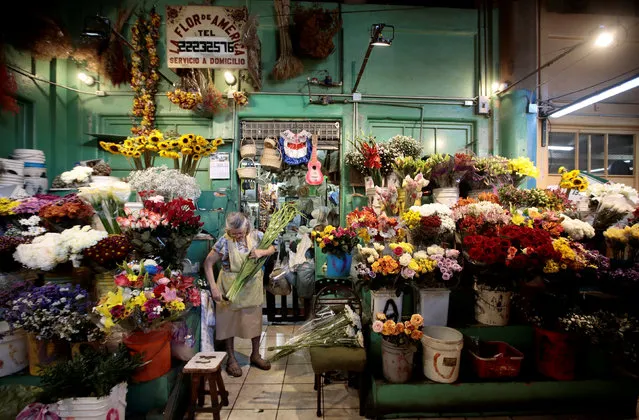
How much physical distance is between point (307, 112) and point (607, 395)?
5521 mm

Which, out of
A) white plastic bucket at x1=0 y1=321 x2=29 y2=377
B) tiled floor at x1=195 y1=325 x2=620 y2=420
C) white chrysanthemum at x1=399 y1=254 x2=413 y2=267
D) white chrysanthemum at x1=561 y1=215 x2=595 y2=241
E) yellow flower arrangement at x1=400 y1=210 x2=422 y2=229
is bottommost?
tiled floor at x1=195 y1=325 x2=620 y2=420

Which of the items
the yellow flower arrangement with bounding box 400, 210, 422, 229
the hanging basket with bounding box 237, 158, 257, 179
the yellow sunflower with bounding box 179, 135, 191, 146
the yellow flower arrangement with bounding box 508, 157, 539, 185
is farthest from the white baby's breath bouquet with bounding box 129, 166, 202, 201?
the yellow flower arrangement with bounding box 508, 157, 539, 185

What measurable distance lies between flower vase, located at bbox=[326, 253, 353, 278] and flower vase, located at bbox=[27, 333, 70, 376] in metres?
2.51

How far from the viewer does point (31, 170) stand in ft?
13.7

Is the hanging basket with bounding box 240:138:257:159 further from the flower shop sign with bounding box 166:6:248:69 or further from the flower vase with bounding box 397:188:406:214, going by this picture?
the flower vase with bounding box 397:188:406:214

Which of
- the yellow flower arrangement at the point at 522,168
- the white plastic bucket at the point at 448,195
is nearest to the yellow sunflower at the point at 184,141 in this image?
the white plastic bucket at the point at 448,195

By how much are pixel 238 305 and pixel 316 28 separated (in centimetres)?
490

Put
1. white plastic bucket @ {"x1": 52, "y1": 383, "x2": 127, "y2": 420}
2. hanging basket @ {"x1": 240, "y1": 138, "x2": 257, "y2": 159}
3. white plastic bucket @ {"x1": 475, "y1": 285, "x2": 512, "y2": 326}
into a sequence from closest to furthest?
white plastic bucket @ {"x1": 52, "y1": 383, "x2": 127, "y2": 420} < white plastic bucket @ {"x1": 475, "y1": 285, "x2": 512, "y2": 326} < hanging basket @ {"x1": 240, "y1": 138, "x2": 257, "y2": 159}

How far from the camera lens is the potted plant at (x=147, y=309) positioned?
2.27 m

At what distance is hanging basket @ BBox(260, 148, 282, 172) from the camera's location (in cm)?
552

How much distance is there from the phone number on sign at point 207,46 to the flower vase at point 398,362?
14.8 ft

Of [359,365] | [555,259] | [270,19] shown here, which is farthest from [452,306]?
[270,19]

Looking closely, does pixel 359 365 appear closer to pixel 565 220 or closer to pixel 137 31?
pixel 565 220

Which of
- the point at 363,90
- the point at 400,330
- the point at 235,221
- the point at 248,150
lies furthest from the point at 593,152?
the point at 235,221
